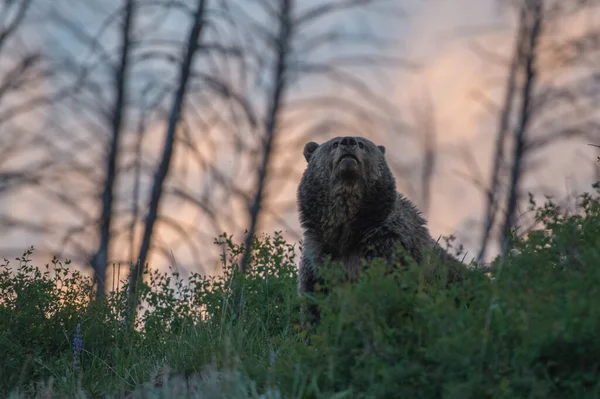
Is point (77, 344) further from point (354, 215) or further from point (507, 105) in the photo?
point (507, 105)

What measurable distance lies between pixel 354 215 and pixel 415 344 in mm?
2760

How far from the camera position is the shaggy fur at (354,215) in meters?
7.43

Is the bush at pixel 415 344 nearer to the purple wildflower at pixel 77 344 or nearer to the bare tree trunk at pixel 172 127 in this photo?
the purple wildflower at pixel 77 344

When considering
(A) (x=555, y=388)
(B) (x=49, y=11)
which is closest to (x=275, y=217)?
(B) (x=49, y=11)

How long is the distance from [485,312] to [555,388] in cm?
68

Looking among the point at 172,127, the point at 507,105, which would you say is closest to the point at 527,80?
the point at 507,105

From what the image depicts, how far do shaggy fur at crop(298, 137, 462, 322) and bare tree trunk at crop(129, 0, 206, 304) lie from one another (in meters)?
5.15

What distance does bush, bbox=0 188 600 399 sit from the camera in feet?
14.4

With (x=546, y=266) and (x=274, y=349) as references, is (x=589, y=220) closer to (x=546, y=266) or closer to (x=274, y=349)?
(x=546, y=266)

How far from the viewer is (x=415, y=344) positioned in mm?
4957

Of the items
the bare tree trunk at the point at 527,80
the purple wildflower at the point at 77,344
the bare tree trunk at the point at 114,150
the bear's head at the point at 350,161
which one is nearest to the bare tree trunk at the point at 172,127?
the bare tree trunk at the point at 114,150

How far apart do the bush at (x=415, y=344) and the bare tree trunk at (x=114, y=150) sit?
19.5 feet

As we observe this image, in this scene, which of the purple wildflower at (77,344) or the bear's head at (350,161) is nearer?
the purple wildflower at (77,344)

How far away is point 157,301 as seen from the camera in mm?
8422
